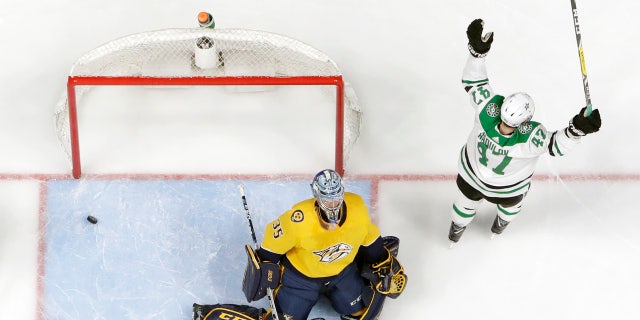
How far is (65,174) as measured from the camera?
6246mm

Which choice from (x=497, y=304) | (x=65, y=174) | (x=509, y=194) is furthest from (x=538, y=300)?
(x=65, y=174)

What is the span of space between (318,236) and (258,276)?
Result: 33 cm

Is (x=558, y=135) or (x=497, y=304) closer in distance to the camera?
(x=558, y=135)

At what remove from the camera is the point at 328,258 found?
547cm

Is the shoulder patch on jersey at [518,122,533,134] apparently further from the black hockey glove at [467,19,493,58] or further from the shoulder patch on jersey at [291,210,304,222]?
the shoulder patch on jersey at [291,210,304,222]

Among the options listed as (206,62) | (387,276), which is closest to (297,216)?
(387,276)

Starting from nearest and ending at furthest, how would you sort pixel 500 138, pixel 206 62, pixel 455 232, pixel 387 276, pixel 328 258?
pixel 500 138 → pixel 328 258 → pixel 387 276 → pixel 455 232 → pixel 206 62

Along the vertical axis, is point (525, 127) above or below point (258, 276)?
above

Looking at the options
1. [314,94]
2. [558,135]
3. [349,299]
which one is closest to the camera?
[558,135]

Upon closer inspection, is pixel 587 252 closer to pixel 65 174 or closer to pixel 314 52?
pixel 314 52

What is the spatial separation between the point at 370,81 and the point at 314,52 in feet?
1.44

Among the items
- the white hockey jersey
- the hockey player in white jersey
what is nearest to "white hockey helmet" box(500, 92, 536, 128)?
the hockey player in white jersey

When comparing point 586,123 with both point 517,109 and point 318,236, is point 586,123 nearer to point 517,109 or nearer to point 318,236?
point 517,109

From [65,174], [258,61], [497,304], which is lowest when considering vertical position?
[497,304]
